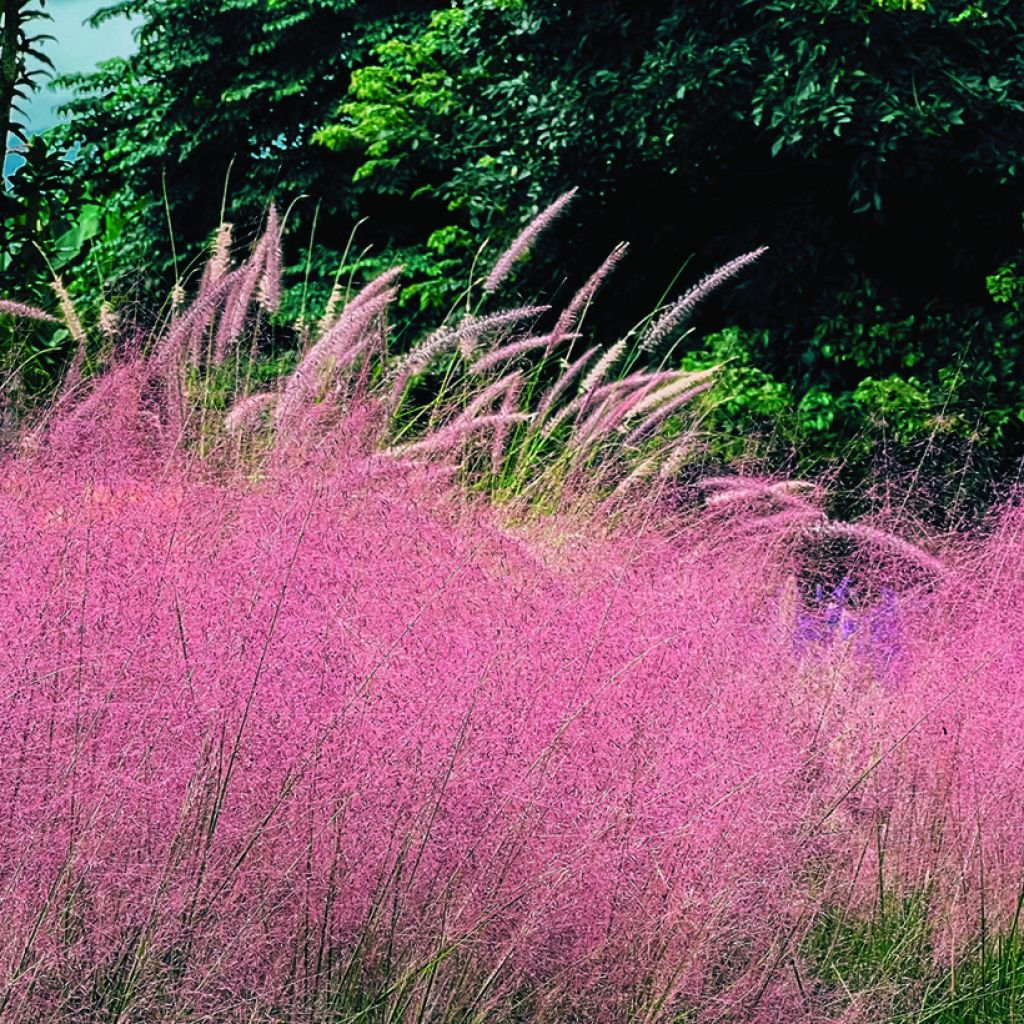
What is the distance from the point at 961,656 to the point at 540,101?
5.99 metres

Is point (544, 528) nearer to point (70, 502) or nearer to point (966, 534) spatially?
point (966, 534)

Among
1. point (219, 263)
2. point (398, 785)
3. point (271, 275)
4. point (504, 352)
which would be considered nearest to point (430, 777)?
point (398, 785)

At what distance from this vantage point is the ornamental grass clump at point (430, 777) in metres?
2.01

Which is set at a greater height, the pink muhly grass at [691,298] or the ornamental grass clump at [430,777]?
the pink muhly grass at [691,298]

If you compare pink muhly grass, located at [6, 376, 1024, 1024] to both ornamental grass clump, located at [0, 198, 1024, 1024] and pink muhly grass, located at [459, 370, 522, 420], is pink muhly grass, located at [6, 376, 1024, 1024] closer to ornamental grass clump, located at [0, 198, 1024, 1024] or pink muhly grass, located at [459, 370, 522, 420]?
ornamental grass clump, located at [0, 198, 1024, 1024]

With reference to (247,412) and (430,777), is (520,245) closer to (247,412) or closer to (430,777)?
(247,412)

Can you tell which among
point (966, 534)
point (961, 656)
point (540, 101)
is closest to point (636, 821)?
point (961, 656)

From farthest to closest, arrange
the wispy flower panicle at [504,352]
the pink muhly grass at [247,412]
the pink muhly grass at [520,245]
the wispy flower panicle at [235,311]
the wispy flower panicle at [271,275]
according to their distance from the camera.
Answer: the pink muhly grass at [520,245] → the wispy flower panicle at [271,275] → the wispy flower panicle at [504,352] → the wispy flower panicle at [235,311] → the pink muhly grass at [247,412]

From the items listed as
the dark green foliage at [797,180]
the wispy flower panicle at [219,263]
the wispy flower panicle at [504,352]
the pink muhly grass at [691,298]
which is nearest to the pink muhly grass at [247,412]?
the wispy flower panicle at [219,263]

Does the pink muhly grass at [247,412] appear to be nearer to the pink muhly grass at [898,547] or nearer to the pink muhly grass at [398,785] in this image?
the pink muhly grass at [398,785]

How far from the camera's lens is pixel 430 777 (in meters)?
2.07

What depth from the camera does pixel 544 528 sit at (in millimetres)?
4246

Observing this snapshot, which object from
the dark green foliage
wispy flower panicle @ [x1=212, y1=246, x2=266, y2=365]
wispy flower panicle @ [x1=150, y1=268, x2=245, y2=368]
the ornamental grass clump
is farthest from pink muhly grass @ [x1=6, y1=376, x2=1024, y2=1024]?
the dark green foliage

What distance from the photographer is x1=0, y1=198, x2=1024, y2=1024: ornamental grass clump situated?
2.01 meters
